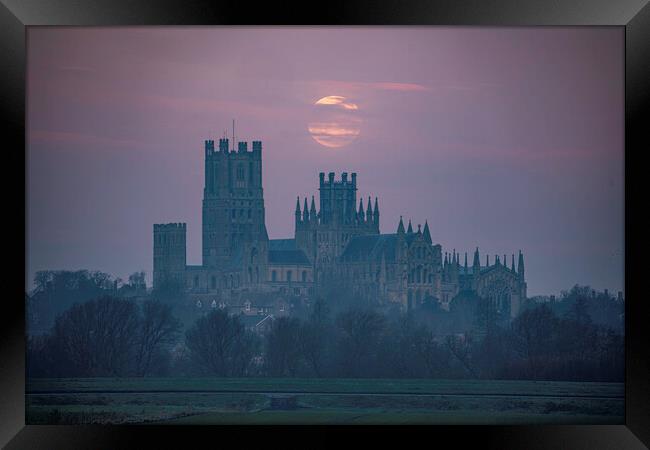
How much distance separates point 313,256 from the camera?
192 feet

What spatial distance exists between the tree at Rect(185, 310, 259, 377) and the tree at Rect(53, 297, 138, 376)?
89.6 inches

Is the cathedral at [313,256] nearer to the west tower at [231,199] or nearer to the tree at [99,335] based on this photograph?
the west tower at [231,199]

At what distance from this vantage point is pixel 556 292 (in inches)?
1283

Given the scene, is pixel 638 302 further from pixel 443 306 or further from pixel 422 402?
pixel 443 306

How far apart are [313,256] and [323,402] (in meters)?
37.6

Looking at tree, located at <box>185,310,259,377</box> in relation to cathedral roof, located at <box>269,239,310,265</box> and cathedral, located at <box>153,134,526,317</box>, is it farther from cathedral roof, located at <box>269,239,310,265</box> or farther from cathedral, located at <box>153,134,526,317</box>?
cathedral roof, located at <box>269,239,310,265</box>

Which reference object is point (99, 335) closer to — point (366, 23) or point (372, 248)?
point (366, 23)

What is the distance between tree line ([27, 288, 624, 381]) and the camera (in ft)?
80.4

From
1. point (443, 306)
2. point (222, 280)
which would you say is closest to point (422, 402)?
point (443, 306)

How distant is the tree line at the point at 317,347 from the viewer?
24.5 metres

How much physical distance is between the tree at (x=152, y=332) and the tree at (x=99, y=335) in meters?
0.33

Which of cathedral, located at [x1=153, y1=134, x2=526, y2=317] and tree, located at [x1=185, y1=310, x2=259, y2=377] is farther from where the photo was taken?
cathedral, located at [x1=153, y1=134, x2=526, y2=317]

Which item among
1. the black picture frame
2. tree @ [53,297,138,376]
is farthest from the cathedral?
the black picture frame

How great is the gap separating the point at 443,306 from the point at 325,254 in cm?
1328
